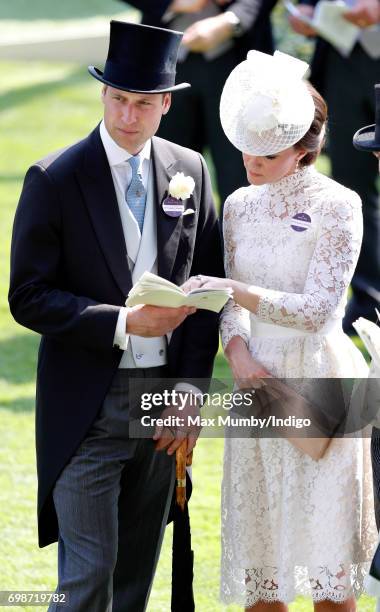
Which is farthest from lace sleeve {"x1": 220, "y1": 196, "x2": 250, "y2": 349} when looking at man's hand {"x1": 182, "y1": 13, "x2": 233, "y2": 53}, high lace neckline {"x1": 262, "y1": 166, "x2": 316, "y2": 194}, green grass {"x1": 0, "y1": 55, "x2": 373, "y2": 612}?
man's hand {"x1": 182, "y1": 13, "x2": 233, "y2": 53}

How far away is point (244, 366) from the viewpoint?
421 centimetres

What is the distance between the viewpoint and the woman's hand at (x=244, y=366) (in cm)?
420

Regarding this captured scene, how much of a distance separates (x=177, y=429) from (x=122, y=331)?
0.41m

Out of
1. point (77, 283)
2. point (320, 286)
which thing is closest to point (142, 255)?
point (77, 283)

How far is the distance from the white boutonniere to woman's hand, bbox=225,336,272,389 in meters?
0.49

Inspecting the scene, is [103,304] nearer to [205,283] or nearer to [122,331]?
[122,331]

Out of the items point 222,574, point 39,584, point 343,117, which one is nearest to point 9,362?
point 343,117

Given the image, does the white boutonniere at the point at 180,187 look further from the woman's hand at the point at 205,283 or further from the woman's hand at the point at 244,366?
the woman's hand at the point at 244,366

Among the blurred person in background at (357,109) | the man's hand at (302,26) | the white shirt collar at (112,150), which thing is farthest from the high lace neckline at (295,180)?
the man's hand at (302,26)

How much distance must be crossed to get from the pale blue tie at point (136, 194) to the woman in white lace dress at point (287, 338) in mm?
298

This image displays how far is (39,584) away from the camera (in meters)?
5.15

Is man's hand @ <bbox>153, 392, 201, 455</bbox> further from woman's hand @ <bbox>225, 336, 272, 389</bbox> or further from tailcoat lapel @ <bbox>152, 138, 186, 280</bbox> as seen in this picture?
tailcoat lapel @ <bbox>152, 138, 186, 280</bbox>

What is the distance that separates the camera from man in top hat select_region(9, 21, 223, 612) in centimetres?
397

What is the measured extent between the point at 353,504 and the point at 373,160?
12.3ft
